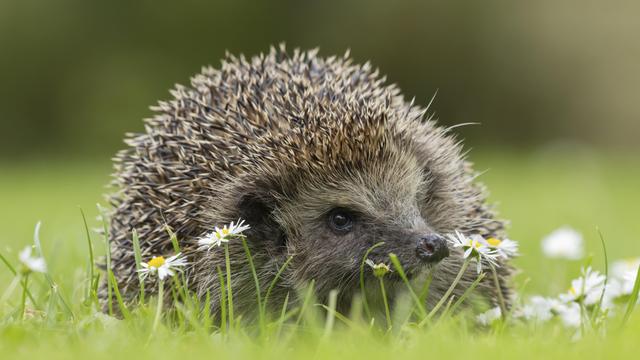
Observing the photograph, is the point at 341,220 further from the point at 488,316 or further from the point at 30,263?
the point at 30,263

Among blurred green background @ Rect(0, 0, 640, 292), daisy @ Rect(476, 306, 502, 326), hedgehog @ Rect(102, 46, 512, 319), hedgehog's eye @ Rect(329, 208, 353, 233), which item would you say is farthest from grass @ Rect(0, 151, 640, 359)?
blurred green background @ Rect(0, 0, 640, 292)

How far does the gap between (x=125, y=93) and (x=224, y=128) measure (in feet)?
56.8

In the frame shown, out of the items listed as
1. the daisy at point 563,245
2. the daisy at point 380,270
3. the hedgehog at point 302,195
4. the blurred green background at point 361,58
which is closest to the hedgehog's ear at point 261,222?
the hedgehog at point 302,195

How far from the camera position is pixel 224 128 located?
11.5 ft

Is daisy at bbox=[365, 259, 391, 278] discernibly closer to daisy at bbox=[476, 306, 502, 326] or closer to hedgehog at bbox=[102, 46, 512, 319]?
hedgehog at bbox=[102, 46, 512, 319]

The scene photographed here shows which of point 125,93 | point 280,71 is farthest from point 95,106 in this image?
point 280,71

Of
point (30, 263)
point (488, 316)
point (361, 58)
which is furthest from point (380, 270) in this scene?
point (361, 58)

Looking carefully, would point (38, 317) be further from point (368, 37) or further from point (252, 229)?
point (368, 37)

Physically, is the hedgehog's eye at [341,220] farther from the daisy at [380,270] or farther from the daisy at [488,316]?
the daisy at [488,316]

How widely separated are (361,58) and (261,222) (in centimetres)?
1670

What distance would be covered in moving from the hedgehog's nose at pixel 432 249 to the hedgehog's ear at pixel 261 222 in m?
0.60

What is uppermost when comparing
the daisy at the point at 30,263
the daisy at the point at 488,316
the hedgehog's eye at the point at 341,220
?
the hedgehog's eye at the point at 341,220

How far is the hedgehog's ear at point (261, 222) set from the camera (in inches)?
133

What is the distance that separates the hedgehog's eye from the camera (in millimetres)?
3305
